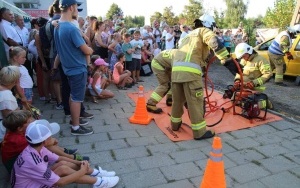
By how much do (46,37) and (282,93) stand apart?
252 inches

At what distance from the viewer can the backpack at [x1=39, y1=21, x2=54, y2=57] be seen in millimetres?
4750

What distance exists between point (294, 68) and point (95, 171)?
8098 millimetres

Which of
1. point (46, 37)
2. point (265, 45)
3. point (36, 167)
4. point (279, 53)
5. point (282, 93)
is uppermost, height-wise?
point (46, 37)

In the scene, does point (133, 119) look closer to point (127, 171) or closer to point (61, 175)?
point (127, 171)

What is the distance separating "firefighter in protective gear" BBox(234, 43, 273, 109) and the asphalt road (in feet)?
1.74

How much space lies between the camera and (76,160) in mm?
2805

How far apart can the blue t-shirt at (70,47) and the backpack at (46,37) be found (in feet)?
3.33

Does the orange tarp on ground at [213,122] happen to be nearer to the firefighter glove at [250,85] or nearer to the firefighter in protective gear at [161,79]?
the firefighter in protective gear at [161,79]

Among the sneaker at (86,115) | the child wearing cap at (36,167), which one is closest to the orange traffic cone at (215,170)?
the child wearing cap at (36,167)

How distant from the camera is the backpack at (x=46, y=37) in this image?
15.6ft

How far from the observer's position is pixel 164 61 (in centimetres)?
521

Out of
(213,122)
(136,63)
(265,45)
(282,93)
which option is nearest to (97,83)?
(136,63)

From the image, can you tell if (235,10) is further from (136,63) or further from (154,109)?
(154,109)

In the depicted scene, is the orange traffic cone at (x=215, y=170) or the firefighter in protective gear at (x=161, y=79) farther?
the firefighter in protective gear at (x=161, y=79)
